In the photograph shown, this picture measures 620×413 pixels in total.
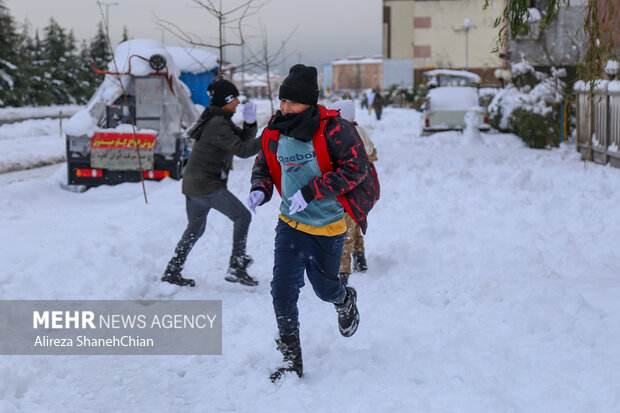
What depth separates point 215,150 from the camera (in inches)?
222

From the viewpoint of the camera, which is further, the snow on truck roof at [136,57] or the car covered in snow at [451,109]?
the car covered in snow at [451,109]

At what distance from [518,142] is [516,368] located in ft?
52.4

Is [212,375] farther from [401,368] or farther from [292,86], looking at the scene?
[292,86]

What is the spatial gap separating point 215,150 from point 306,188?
2.25 m

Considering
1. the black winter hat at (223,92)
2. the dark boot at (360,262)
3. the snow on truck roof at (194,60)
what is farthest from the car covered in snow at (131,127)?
the dark boot at (360,262)

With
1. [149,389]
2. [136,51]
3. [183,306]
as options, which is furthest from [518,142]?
[149,389]

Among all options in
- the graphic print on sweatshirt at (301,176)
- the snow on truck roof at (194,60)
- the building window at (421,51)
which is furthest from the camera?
the building window at (421,51)

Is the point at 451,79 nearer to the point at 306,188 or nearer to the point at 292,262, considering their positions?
the point at 292,262

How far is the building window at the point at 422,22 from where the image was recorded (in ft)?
227

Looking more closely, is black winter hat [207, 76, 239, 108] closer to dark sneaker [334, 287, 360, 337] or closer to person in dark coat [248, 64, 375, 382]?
person in dark coat [248, 64, 375, 382]

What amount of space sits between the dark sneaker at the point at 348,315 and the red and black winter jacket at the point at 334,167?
557 millimetres

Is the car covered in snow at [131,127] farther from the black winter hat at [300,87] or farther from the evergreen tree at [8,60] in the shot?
the evergreen tree at [8,60]

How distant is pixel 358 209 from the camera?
3787 mm

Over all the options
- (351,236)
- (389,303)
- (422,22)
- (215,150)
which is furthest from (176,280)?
(422,22)
